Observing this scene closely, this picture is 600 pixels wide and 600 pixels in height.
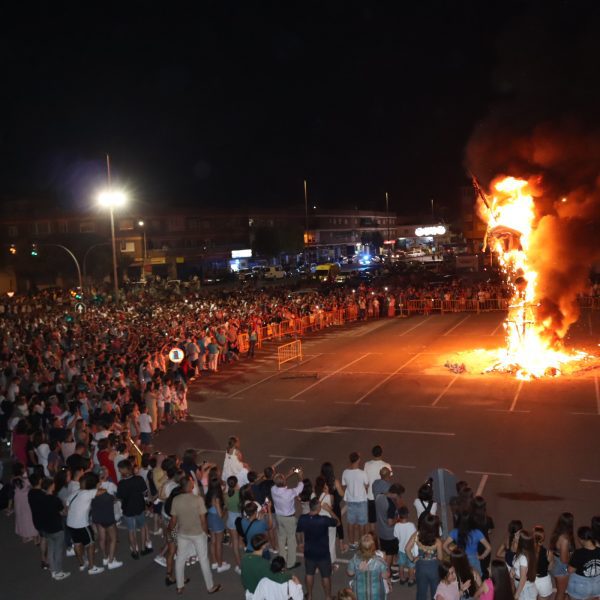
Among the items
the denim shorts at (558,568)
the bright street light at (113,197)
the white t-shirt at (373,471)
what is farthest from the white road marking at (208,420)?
the bright street light at (113,197)

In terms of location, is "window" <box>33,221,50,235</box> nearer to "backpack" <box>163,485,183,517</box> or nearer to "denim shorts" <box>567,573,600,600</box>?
"backpack" <box>163,485,183,517</box>

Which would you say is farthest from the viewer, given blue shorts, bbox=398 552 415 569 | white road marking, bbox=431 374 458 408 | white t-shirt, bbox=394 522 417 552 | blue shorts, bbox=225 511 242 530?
white road marking, bbox=431 374 458 408

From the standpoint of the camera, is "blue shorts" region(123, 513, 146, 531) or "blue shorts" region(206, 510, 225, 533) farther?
"blue shorts" region(123, 513, 146, 531)

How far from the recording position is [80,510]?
880 cm

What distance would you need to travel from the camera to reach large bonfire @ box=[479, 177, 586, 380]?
22.6 meters

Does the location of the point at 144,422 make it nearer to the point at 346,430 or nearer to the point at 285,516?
the point at 346,430

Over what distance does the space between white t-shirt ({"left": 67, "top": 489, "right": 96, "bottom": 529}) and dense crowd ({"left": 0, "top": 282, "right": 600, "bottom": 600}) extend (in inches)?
0.5

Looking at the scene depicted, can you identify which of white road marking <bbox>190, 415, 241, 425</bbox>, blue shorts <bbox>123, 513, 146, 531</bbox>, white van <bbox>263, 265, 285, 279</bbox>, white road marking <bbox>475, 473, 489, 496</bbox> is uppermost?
white van <bbox>263, 265, 285, 279</bbox>

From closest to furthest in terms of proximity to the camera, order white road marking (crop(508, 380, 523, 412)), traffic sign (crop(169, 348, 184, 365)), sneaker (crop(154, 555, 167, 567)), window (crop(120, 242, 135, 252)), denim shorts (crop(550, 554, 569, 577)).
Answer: denim shorts (crop(550, 554, 569, 577)), sneaker (crop(154, 555, 167, 567)), white road marking (crop(508, 380, 523, 412)), traffic sign (crop(169, 348, 184, 365)), window (crop(120, 242, 135, 252))

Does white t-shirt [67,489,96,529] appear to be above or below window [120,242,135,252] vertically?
below

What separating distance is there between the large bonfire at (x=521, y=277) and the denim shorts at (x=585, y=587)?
624 inches

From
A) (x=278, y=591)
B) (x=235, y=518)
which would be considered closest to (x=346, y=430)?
(x=235, y=518)

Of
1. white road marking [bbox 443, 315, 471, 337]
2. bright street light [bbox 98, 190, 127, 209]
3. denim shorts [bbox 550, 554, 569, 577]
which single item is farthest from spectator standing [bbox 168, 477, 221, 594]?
white road marking [bbox 443, 315, 471, 337]

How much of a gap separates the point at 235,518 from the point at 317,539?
157 centimetres
